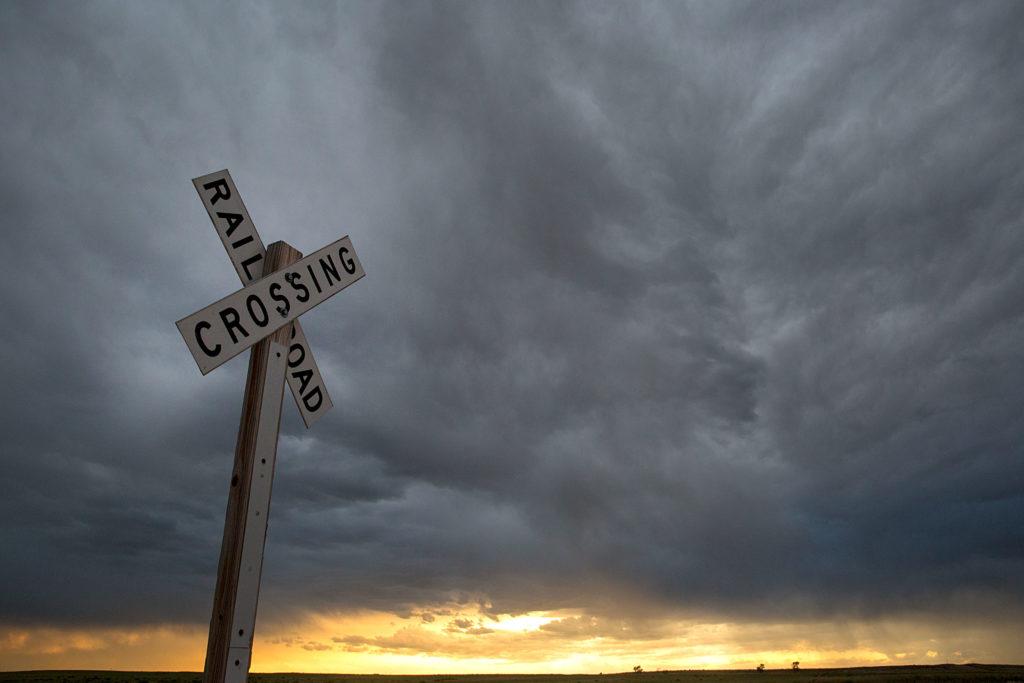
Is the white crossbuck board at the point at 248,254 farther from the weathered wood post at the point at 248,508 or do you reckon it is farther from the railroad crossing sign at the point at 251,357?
the weathered wood post at the point at 248,508

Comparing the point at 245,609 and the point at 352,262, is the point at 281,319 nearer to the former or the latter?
the point at 352,262

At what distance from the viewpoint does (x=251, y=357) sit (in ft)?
19.0

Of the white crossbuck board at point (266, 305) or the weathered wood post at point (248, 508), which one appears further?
the white crossbuck board at point (266, 305)

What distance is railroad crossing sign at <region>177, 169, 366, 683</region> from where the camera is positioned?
4.97 meters

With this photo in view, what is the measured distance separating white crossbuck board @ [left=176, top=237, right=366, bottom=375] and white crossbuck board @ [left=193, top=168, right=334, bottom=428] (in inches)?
12.4

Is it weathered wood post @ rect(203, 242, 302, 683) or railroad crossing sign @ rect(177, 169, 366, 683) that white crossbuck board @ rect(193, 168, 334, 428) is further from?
weathered wood post @ rect(203, 242, 302, 683)

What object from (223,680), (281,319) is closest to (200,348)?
(281,319)

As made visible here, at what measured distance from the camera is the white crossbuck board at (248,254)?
Result: 5668mm

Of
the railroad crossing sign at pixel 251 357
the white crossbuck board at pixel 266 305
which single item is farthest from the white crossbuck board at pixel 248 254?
the white crossbuck board at pixel 266 305

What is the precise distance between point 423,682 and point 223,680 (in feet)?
582

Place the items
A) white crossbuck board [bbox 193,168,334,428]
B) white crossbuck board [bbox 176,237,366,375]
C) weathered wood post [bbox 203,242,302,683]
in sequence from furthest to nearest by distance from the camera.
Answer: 1. white crossbuck board [bbox 193,168,334,428]
2. white crossbuck board [bbox 176,237,366,375]
3. weathered wood post [bbox 203,242,302,683]

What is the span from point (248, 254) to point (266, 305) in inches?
Result: 23.3

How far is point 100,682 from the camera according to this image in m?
120

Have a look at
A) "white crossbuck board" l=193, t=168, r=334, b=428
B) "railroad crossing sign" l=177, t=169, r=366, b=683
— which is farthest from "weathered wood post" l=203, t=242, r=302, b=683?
"white crossbuck board" l=193, t=168, r=334, b=428
